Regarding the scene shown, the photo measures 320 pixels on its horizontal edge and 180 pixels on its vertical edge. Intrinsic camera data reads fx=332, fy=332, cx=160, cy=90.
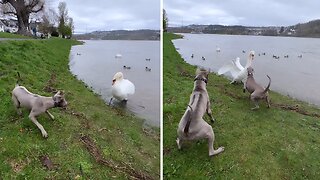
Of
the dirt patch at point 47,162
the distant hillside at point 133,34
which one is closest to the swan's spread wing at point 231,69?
the distant hillside at point 133,34

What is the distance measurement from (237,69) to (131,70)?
4.45 ft

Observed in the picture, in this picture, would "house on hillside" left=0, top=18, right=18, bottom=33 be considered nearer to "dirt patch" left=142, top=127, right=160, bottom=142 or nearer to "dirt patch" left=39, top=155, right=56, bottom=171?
"dirt patch" left=142, top=127, right=160, bottom=142

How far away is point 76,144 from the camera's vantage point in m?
1.83

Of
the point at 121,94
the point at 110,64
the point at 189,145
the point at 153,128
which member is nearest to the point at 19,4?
the point at 110,64

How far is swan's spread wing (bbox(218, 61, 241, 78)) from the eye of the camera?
10.2ft

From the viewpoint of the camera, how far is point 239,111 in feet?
7.55

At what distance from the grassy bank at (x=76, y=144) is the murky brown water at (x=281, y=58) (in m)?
0.85

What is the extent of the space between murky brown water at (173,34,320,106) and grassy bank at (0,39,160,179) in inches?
33.6

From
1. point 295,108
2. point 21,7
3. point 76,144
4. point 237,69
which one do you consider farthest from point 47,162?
point 21,7

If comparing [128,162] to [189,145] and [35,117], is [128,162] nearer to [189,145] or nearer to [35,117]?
[189,145]

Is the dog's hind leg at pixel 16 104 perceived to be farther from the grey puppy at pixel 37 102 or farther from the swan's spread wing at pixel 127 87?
the swan's spread wing at pixel 127 87

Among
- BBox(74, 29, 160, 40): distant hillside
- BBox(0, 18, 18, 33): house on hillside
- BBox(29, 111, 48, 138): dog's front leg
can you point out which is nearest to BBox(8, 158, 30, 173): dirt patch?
BBox(29, 111, 48, 138): dog's front leg

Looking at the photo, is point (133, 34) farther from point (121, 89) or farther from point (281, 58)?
point (281, 58)

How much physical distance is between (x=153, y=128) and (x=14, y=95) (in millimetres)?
952
